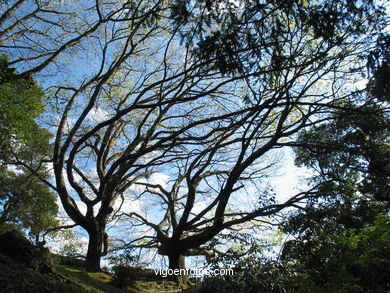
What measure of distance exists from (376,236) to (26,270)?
5.10 metres

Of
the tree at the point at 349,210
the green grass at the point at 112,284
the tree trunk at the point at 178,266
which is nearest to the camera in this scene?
the tree at the point at 349,210

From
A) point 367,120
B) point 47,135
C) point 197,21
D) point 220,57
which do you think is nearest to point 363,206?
point 367,120

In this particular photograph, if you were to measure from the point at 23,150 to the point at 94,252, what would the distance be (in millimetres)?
4631

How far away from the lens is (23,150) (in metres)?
8.99

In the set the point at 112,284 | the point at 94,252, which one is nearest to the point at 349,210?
the point at 112,284

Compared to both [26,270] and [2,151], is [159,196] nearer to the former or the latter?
[2,151]

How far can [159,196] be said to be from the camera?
10922 mm

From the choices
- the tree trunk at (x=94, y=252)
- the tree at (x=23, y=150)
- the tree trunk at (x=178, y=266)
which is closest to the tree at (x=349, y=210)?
the tree trunk at (x=178, y=266)

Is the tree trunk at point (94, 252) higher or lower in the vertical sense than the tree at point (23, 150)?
lower

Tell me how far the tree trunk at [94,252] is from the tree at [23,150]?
5.97 ft

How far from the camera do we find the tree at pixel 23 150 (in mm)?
6027

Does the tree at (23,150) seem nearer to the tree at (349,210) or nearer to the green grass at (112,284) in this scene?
the green grass at (112,284)

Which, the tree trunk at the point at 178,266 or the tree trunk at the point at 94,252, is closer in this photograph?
the tree trunk at the point at 94,252

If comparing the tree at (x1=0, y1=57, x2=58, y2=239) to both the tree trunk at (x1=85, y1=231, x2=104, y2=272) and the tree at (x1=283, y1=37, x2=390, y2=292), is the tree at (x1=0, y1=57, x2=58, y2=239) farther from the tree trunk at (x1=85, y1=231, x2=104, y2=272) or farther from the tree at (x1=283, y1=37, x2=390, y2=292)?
the tree at (x1=283, y1=37, x2=390, y2=292)
